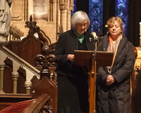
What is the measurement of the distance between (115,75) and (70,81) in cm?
53

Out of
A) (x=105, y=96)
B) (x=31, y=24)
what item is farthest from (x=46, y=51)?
(x=31, y=24)

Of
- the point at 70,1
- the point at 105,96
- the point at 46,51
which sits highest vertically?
the point at 70,1

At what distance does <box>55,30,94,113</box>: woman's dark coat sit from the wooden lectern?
126 millimetres

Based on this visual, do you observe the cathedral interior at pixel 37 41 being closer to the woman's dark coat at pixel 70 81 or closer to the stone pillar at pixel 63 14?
the stone pillar at pixel 63 14

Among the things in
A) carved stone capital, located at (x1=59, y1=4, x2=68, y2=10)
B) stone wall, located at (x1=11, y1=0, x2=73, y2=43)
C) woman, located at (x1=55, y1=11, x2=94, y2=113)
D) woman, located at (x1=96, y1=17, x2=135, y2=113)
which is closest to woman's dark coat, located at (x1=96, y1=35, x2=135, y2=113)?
woman, located at (x1=96, y1=17, x2=135, y2=113)

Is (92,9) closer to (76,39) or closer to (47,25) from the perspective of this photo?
(47,25)

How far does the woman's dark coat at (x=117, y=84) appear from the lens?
14.9 feet

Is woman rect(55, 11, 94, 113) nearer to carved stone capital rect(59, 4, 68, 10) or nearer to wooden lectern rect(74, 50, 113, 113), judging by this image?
wooden lectern rect(74, 50, 113, 113)

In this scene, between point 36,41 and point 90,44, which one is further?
point 36,41

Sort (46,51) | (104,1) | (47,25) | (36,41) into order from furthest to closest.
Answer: (104,1) → (47,25) → (36,41) → (46,51)

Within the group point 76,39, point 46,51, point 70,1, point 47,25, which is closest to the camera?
point 46,51

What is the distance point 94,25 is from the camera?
3042cm

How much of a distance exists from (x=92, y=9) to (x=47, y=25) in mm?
14228

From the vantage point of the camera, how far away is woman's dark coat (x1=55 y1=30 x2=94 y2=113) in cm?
435
